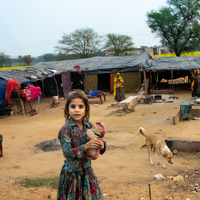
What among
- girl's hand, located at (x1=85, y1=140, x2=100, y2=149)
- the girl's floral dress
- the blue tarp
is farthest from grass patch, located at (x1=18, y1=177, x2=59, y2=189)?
the blue tarp

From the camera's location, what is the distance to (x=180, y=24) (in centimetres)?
2830

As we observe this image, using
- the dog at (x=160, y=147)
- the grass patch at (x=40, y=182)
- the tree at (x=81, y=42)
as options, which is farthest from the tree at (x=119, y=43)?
the grass patch at (x=40, y=182)

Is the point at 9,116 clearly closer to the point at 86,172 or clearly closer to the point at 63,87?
the point at 63,87

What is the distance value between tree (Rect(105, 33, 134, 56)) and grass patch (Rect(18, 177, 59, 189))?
3313cm

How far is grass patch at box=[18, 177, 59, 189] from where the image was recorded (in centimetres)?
379

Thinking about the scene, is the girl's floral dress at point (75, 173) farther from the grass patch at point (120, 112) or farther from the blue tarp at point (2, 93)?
the blue tarp at point (2, 93)

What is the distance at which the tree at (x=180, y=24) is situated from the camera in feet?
92.0

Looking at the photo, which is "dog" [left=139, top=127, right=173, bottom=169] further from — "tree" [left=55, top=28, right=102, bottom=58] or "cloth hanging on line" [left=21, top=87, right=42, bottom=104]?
"tree" [left=55, top=28, right=102, bottom=58]

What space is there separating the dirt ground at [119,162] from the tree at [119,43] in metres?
27.1

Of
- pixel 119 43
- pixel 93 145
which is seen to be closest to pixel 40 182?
pixel 93 145

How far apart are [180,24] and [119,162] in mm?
27326

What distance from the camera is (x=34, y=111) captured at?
1265 cm

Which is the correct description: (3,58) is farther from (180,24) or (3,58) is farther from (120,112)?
(120,112)

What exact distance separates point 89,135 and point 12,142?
6077 mm
